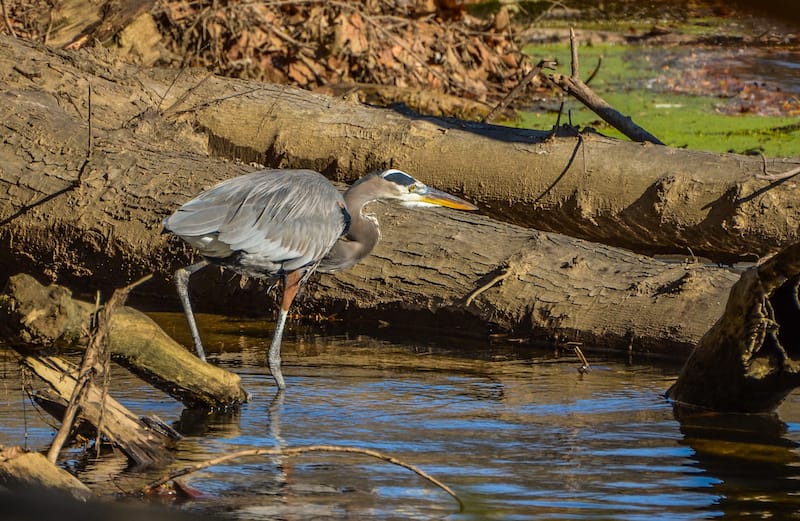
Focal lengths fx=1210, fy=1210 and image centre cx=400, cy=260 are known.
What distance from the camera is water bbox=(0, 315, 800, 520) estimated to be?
424 cm

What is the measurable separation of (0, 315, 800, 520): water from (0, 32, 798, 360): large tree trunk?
0.37 metres

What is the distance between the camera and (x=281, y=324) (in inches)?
256

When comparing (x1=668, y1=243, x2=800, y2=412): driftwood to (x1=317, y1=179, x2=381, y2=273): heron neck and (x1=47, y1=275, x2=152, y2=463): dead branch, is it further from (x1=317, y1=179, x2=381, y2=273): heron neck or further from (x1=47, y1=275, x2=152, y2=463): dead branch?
(x1=47, y1=275, x2=152, y2=463): dead branch

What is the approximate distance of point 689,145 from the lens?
1187cm

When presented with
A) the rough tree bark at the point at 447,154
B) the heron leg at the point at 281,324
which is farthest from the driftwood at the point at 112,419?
the rough tree bark at the point at 447,154

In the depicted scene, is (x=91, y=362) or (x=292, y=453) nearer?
(x=91, y=362)

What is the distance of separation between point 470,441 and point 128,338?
1.51 metres

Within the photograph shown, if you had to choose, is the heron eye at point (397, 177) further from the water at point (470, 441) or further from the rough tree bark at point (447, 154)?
the rough tree bark at point (447, 154)

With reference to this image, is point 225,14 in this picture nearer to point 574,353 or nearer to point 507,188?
point 507,188

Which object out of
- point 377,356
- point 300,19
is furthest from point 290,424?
point 300,19

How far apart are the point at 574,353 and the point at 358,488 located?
9.71 feet

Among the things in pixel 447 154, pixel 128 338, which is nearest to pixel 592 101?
pixel 447 154

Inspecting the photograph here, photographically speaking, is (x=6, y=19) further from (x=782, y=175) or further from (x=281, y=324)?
(x=782, y=175)

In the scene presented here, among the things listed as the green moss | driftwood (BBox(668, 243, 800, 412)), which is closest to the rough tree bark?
driftwood (BBox(668, 243, 800, 412))
